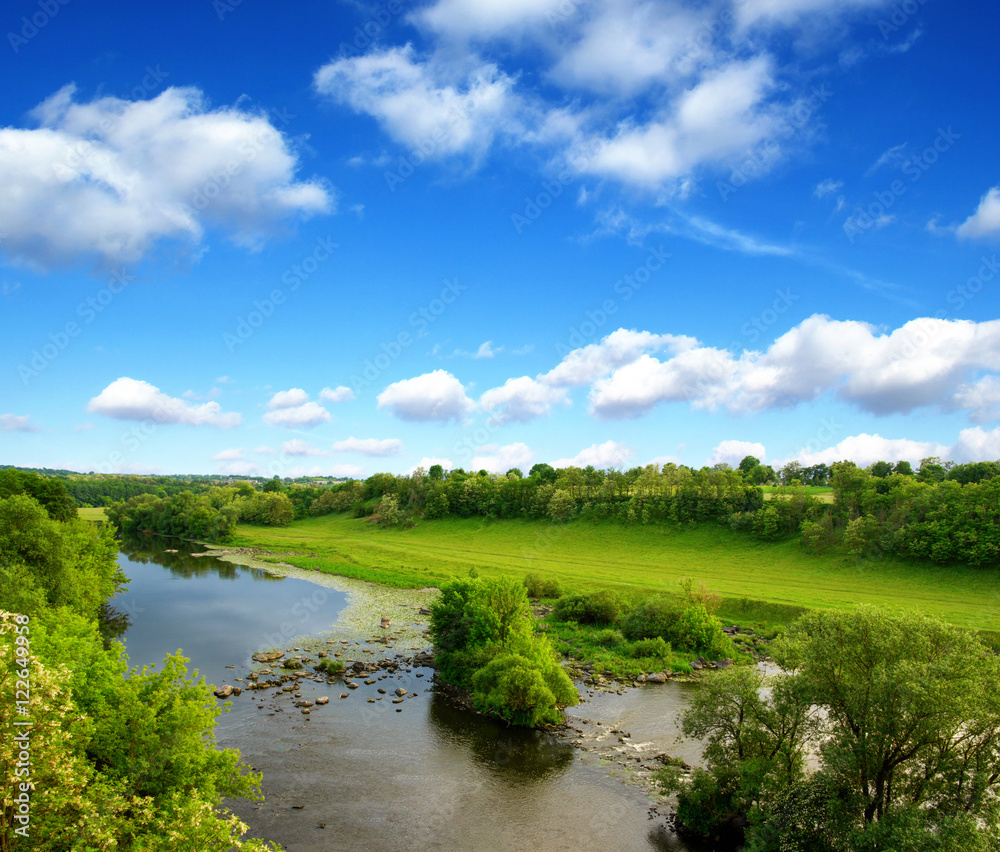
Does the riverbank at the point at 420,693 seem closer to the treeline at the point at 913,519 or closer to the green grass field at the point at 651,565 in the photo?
the green grass field at the point at 651,565

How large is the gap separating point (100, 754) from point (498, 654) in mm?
23867

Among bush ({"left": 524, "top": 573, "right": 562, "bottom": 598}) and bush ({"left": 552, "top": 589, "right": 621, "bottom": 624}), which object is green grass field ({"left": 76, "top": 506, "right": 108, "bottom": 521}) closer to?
bush ({"left": 524, "top": 573, "right": 562, "bottom": 598})

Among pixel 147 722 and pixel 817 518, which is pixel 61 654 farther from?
Answer: pixel 817 518

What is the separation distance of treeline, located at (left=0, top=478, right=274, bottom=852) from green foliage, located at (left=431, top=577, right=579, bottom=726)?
1486 cm

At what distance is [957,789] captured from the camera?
18797 millimetres

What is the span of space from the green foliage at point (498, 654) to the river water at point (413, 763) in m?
1.43

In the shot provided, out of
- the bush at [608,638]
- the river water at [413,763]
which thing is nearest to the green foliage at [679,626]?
the bush at [608,638]

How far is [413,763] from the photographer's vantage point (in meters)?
29.7

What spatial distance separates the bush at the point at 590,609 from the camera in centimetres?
5844

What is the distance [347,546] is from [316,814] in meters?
90.6

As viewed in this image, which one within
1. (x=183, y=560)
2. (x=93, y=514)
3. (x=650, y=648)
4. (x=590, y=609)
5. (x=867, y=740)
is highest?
(x=867, y=740)

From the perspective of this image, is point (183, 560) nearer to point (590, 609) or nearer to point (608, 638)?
point (590, 609)

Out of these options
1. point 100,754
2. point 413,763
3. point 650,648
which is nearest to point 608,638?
point 650,648

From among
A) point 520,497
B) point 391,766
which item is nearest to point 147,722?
point 391,766
